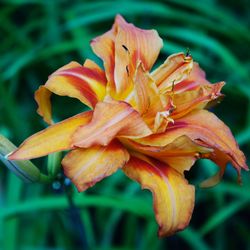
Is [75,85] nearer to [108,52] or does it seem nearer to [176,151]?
[108,52]

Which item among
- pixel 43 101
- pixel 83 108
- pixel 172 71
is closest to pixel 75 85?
pixel 43 101

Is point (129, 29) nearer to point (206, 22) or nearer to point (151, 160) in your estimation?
point (151, 160)

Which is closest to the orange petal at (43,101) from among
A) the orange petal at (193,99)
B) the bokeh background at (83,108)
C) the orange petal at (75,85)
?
the orange petal at (75,85)

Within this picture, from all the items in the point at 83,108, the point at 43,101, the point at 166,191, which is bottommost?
the point at 83,108

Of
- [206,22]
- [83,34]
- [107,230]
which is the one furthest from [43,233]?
[206,22]

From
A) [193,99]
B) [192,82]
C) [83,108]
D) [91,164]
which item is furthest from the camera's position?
[83,108]

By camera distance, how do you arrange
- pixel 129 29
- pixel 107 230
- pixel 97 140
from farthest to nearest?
pixel 107 230
pixel 129 29
pixel 97 140
